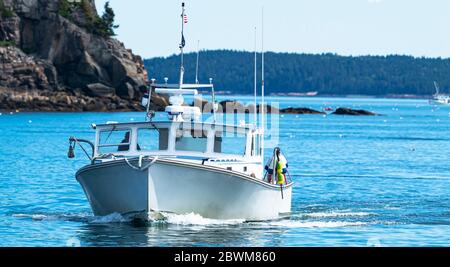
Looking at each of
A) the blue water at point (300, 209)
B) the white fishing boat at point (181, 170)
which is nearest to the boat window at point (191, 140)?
the white fishing boat at point (181, 170)

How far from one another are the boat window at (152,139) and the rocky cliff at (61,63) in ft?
406

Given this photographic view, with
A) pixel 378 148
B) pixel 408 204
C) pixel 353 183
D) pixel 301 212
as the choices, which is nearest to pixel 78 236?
pixel 301 212

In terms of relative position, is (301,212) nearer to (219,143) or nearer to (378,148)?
(219,143)

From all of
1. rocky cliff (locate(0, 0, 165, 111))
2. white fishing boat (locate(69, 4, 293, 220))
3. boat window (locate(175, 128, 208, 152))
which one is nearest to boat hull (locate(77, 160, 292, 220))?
white fishing boat (locate(69, 4, 293, 220))

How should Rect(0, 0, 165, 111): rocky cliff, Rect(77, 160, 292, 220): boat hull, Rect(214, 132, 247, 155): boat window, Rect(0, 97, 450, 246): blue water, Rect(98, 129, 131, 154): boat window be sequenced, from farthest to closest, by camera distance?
Rect(0, 0, 165, 111): rocky cliff
Rect(98, 129, 131, 154): boat window
Rect(214, 132, 247, 155): boat window
Rect(0, 97, 450, 246): blue water
Rect(77, 160, 292, 220): boat hull

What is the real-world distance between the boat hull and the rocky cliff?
125 m

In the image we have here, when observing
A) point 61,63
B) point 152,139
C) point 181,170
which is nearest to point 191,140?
point 152,139

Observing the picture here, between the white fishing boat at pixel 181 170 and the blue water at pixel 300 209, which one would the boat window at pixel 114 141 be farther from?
the blue water at pixel 300 209

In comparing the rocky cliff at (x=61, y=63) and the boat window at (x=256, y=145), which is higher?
→ the rocky cliff at (x=61, y=63)

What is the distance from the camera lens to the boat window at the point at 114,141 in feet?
96.1

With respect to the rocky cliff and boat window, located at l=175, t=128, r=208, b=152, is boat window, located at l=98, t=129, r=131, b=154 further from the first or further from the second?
the rocky cliff

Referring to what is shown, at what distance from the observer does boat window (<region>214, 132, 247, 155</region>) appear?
29188 mm

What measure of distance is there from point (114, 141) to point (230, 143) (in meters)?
3.16

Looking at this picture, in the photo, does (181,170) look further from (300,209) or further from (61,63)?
(61,63)
